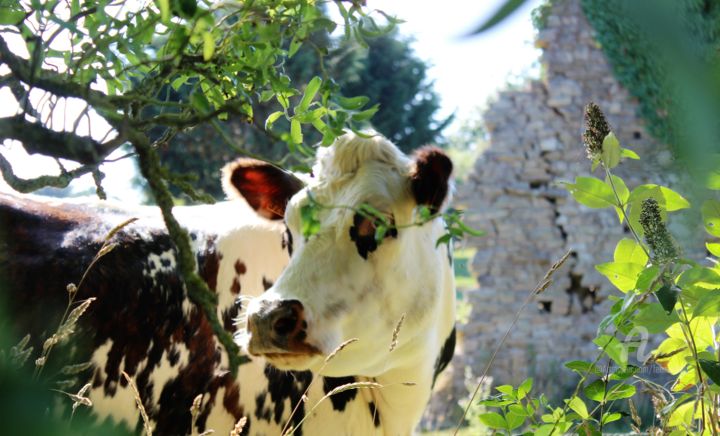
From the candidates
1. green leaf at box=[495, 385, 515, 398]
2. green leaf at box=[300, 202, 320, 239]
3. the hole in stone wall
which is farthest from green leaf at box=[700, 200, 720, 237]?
the hole in stone wall

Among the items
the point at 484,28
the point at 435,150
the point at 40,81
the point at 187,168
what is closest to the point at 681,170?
the point at 484,28

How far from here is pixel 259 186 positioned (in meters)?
3.17

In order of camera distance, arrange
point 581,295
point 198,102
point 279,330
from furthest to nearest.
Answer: point 581,295, point 279,330, point 198,102

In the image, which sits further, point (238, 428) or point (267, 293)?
point (267, 293)

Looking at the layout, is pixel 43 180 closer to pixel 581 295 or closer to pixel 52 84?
pixel 52 84

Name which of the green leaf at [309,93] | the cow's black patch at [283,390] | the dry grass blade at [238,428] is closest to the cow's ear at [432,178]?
the cow's black patch at [283,390]

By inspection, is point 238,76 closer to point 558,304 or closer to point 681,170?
point 681,170

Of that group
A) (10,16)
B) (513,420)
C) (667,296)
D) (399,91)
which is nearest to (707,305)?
(667,296)

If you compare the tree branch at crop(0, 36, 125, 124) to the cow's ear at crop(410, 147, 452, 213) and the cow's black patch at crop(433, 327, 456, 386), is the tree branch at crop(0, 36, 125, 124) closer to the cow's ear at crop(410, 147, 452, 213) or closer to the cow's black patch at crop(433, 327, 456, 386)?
the cow's ear at crop(410, 147, 452, 213)

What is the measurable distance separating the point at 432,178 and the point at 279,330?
2.50ft

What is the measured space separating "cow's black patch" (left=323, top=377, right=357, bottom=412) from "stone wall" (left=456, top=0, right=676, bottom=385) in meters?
8.79

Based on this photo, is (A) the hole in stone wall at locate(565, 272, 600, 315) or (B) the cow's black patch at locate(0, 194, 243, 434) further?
(A) the hole in stone wall at locate(565, 272, 600, 315)

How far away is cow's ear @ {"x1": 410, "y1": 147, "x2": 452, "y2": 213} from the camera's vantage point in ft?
9.28

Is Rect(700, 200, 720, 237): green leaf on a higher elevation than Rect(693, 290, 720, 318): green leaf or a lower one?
higher
